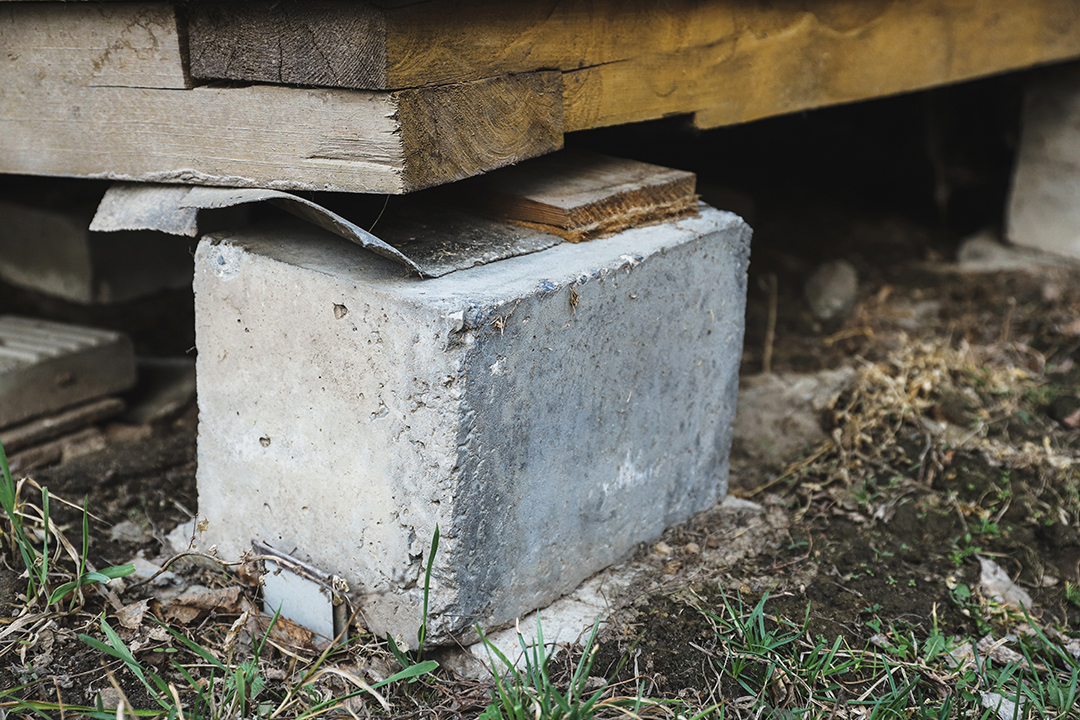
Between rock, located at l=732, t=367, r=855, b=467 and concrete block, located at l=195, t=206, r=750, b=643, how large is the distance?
798 millimetres

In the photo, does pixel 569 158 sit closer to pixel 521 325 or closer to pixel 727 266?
pixel 727 266

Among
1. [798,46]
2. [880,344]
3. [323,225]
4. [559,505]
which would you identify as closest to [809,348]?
[880,344]

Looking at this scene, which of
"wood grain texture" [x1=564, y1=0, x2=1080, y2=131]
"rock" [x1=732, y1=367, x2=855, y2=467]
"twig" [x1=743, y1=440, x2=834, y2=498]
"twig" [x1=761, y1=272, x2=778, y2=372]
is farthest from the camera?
"twig" [x1=761, y1=272, x2=778, y2=372]

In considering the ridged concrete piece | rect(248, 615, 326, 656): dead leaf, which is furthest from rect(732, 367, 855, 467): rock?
the ridged concrete piece

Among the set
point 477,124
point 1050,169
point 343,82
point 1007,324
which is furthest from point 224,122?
point 1050,169

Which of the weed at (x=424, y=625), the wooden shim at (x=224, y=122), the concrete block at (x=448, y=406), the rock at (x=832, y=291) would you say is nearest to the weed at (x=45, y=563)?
the concrete block at (x=448, y=406)

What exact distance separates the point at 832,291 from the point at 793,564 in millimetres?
2034

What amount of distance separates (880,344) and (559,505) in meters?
2.10

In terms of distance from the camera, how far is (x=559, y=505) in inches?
80.8

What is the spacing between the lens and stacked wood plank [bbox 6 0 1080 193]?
1.78 metres

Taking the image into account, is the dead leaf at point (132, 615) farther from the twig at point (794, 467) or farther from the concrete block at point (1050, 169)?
the concrete block at point (1050, 169)

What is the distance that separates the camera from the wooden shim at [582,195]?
6.97 feet

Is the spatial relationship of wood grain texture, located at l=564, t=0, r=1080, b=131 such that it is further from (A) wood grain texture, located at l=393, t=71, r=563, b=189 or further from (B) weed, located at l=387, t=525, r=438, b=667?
(B) weed, located at l=387, t=525, r=438, b=667

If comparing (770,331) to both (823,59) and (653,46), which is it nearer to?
(823,59)
